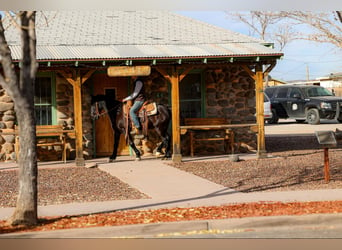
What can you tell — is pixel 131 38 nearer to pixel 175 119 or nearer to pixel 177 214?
pixel 175 119

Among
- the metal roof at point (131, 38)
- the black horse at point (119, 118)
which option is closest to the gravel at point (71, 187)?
the black horse at point (119, 118)

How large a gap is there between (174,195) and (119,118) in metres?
5.90

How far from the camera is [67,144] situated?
686 inches

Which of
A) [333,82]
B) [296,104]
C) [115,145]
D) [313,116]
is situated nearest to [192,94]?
[115,145]

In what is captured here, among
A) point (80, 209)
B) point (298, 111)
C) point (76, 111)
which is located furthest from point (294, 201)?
point (298, 111)

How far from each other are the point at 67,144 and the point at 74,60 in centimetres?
290

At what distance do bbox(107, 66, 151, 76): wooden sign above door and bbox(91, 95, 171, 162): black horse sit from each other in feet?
4.09

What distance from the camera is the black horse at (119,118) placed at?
54.7 feet

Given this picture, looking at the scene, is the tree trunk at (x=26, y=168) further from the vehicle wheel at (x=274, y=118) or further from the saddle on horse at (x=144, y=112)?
the vehicle wheel at (x=274, y=118)

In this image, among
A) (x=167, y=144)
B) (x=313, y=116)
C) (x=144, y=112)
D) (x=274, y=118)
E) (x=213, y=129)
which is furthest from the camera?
(x=274, y=118)

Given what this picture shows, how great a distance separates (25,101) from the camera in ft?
27.9

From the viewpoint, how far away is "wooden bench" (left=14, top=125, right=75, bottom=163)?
53.8 ft

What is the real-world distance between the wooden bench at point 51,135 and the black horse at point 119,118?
920 mm

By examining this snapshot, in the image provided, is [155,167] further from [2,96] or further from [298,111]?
[298,111]
